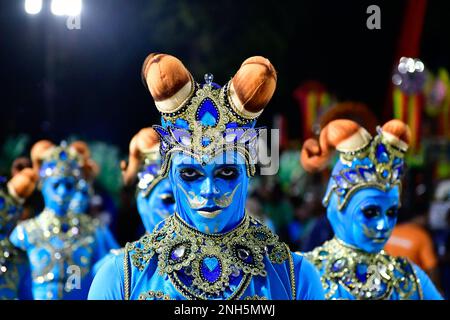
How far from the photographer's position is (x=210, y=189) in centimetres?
398

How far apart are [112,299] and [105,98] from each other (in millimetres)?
3928

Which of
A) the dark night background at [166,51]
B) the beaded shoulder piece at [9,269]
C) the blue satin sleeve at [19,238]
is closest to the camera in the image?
the beaded shoulder piece at [9,269]

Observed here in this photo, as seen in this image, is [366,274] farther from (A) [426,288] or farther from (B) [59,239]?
(B) [59,239]

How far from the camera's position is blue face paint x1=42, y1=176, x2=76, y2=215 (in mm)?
7242

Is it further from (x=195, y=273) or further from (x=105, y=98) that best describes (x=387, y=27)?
(x=195, y=273)

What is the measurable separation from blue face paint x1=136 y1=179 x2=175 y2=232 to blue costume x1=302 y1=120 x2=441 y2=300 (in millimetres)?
822

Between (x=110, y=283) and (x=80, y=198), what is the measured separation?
11.5ft

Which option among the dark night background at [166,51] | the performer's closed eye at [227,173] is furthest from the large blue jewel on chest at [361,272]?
the performer's closed eye at [227,173]

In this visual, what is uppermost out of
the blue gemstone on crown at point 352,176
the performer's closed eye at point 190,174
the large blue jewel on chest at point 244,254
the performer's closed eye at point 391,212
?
the performer's closed eye at point 190,174

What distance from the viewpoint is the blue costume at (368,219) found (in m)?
5.25

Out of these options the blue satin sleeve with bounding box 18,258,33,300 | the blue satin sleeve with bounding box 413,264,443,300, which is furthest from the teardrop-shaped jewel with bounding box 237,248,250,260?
the blue satin sleeve with bounding box 18,258,33,300

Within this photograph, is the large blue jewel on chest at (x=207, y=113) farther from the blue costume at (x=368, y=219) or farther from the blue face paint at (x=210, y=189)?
the blue costume at (x=368, y=219)

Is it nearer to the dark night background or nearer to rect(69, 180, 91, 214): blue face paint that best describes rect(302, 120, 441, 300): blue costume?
the dark night background

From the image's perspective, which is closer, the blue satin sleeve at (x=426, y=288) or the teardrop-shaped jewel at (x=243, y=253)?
the teardrop-shaped jewel at (x=243, y=253)
